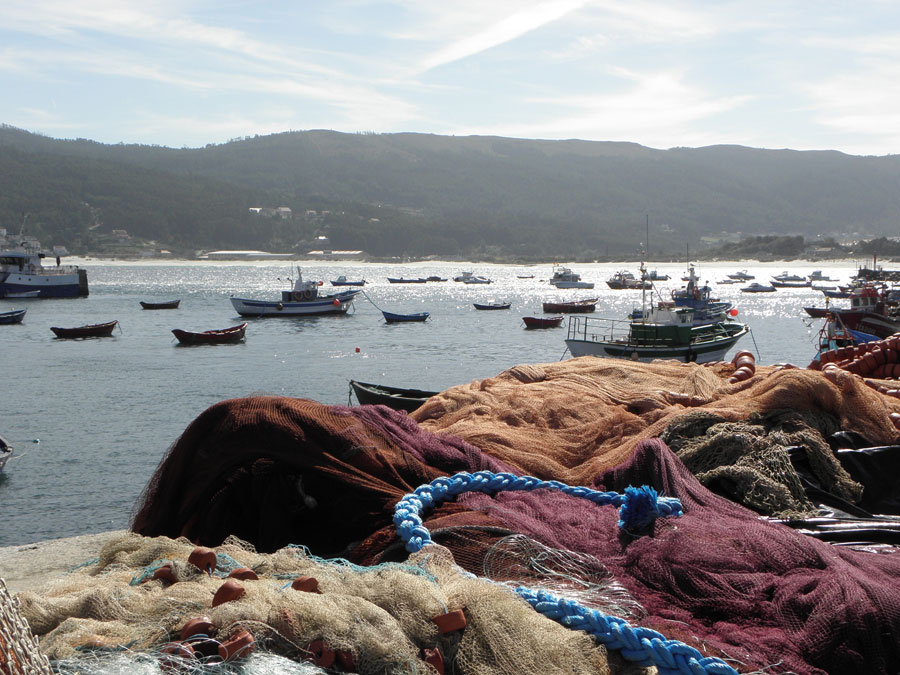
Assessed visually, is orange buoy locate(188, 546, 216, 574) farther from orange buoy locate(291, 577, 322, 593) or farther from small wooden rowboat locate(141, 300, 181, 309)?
small wooden rowboat locate(141, 300, 181, 309)

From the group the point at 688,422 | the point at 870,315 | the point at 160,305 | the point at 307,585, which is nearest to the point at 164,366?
the point at 870,315

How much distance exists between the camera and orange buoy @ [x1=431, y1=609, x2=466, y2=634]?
2467 millimetres

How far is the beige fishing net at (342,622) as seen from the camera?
7.64 ft

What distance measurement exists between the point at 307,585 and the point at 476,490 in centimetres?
153

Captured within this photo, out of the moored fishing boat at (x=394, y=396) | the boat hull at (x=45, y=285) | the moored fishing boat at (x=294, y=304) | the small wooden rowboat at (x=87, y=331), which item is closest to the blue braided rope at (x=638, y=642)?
the moored fishing boat at (x=394, y=396)

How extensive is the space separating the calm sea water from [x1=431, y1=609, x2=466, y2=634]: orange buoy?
10.9m

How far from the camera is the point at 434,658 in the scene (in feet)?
7.88

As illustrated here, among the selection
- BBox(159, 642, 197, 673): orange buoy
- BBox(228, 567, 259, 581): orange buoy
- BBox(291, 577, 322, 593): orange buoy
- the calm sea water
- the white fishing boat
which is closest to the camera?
BBox(159, 642, 197, 673): orange buoy

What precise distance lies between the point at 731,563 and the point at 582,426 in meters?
2.62

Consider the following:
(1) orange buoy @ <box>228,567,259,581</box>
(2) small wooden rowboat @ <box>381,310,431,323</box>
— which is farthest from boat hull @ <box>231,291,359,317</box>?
(1) orange buoy @ <box>228,567,259,581</box>

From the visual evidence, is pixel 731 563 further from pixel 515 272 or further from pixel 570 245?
pixel 570 245

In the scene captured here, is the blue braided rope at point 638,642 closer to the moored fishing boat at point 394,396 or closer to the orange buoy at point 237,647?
the orange buoy at point 237,647

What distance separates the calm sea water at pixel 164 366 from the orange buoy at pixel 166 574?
10.2m

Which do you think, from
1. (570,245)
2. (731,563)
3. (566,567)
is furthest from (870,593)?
(570,245)
